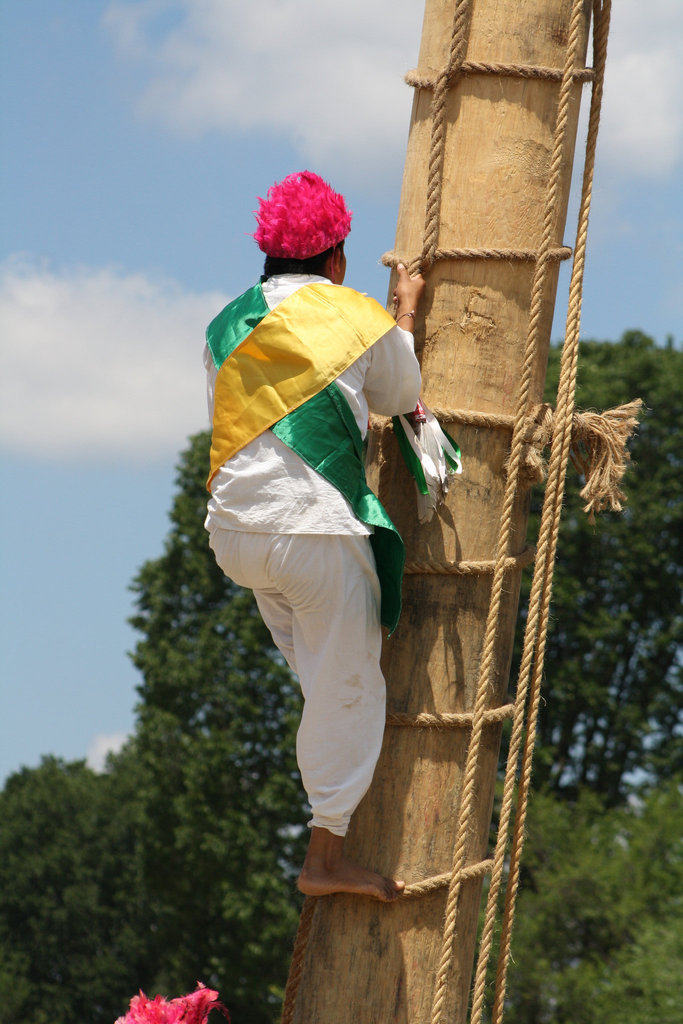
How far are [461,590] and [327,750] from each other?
568 mm

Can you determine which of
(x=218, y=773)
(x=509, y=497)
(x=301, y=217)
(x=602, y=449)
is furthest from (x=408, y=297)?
(x=218, y=773)

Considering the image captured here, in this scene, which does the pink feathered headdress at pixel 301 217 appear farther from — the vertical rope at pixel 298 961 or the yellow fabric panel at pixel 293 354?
the vertical rope at pixel 298 961

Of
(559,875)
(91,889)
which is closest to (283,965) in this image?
(559,875)

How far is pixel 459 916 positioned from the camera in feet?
10.7

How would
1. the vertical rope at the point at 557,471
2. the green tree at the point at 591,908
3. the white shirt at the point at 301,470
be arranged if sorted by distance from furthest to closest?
the green tree at the point at 591,908 < the vertical rope at the point at 557,471 < the white shirt at the point at 301,470

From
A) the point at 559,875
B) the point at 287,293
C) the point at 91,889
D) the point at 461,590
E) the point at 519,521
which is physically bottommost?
the point at 91,889

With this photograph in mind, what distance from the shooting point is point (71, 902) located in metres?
23.6

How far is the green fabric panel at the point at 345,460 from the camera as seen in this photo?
308 centimetres

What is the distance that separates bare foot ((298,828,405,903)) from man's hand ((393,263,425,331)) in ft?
4.54

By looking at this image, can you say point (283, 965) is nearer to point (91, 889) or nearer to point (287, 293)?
point (91, 889)

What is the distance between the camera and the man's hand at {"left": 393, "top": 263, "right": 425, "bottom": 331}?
11.1 feet

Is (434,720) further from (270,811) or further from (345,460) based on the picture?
(270,811)

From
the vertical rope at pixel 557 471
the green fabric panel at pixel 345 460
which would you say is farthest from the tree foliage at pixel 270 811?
the green fabric panel at pixel 345 460

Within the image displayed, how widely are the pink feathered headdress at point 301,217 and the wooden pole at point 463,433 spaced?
318mm
